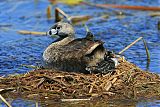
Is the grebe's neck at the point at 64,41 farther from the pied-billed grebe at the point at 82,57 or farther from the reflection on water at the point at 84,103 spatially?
the reflection on water at the point at 84,103

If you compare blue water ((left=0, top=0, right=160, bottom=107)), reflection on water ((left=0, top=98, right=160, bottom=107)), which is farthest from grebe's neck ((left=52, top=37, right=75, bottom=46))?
reflection on water ((left=0, top=98, right=160, bottom=107))

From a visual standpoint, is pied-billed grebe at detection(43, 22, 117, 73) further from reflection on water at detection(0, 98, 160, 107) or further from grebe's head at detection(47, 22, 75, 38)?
reflection on water at detection(0, 98, 160, 107)

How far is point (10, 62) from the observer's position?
40.9 feet

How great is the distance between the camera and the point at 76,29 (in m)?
16.3

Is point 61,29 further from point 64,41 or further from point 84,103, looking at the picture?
point 84,103

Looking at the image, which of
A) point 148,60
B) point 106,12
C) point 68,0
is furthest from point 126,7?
point 148,60

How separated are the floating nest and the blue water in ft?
5.80

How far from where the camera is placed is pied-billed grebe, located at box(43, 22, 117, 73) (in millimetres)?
9852

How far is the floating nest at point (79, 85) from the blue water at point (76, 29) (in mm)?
1769

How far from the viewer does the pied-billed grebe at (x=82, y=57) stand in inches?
388

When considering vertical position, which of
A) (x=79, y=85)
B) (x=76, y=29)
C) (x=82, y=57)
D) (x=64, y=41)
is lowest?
(x=76, y=29)

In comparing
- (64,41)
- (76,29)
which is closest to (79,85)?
(64,41)

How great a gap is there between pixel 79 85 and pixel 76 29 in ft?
22.2

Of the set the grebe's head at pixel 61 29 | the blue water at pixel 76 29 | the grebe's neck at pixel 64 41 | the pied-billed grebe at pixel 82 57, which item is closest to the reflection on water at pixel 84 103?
the pied-billed grebe at pixel 82 57
